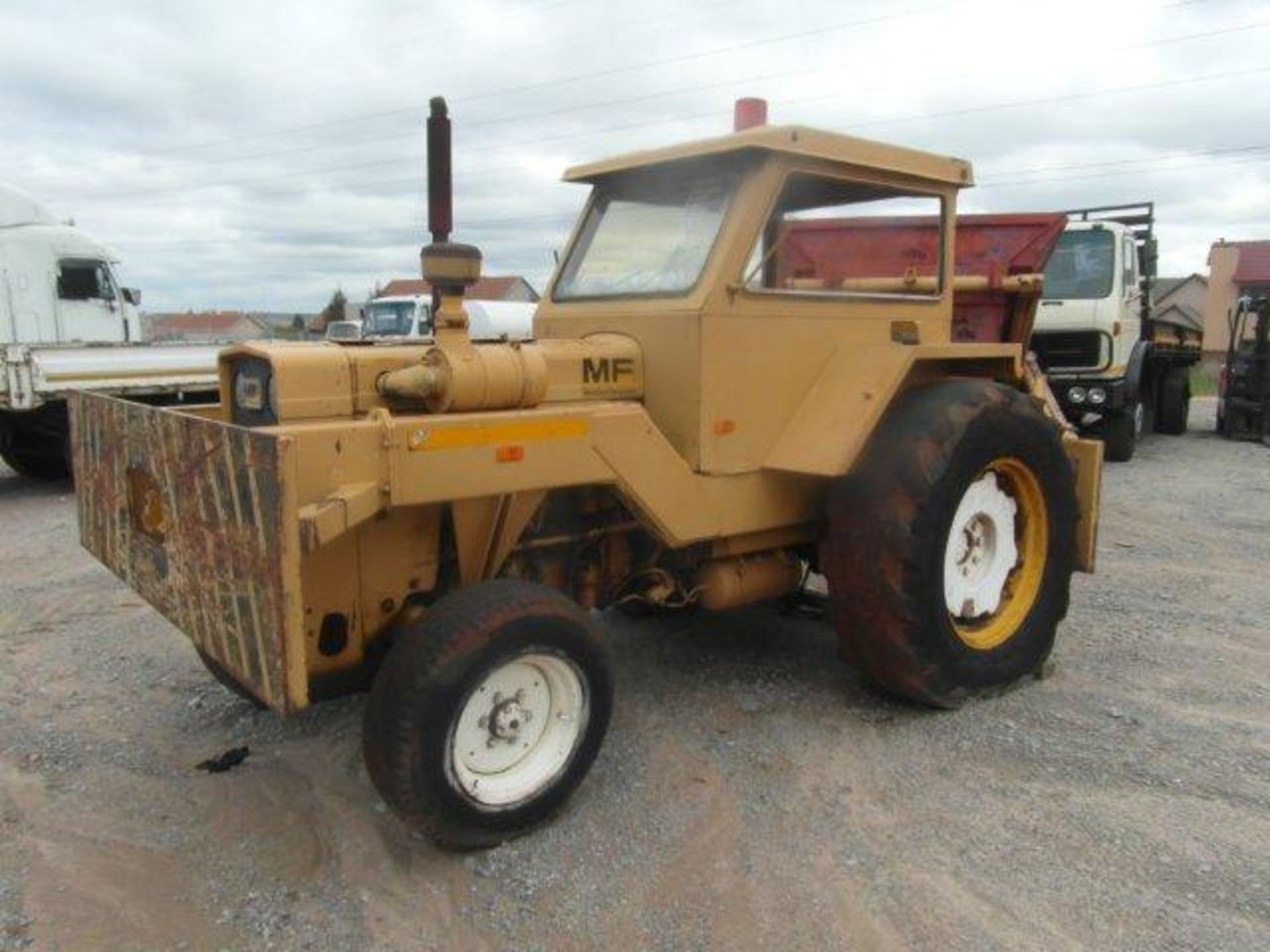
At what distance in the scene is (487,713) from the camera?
3.16m

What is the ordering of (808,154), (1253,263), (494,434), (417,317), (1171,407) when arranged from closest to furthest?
1. (494,434)
2. (808,154)
3. (1171,407)
4. (417,317)
5. (1253,263)

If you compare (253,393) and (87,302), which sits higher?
(87,302)

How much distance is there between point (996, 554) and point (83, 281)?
40.1 ft

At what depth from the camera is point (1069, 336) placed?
35.9ft

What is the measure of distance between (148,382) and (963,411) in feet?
27.2

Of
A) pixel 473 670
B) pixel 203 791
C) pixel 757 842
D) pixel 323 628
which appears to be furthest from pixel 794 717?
pixel 203 791

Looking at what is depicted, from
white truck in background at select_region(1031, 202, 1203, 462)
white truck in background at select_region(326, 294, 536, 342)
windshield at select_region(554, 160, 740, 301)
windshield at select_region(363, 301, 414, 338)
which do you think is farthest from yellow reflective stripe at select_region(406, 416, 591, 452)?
windshield at select_region(363, 301, 414, 338)

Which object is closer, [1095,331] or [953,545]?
[953,545]

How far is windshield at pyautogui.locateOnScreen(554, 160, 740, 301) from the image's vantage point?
12.7ft

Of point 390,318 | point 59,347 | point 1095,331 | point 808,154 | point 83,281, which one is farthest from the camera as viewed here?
point 390,318

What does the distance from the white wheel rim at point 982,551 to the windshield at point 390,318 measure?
1484 centimetres

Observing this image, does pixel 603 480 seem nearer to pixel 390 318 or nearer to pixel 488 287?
pixel 390 318

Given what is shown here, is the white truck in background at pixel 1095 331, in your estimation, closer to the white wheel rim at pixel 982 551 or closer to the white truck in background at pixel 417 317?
the white wheel rim at pixel 982 551

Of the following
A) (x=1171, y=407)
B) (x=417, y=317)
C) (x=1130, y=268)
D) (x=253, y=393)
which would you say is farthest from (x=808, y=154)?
(x=417, y=317)
